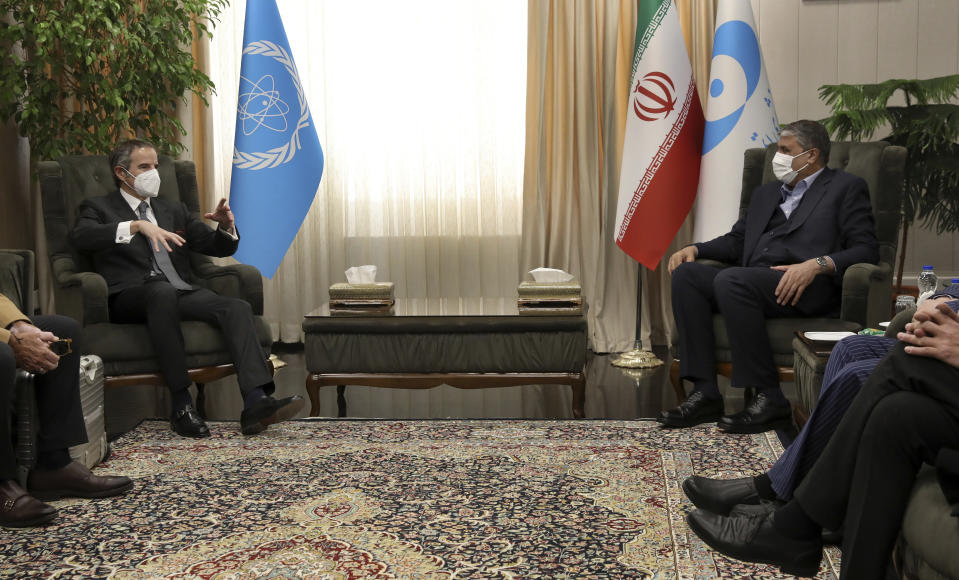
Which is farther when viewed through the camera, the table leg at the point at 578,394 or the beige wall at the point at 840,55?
the beige wall at the point at 840,55

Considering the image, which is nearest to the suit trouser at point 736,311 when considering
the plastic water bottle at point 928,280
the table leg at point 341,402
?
the plastic water bottle at point 928,280

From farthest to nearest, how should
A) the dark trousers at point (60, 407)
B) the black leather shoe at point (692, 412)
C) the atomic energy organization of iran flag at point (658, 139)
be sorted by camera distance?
the atomic energy organization of iran flag at point (658, 139), the black leather shoe at point (692, 412), the dark trousers at point (60, 407)

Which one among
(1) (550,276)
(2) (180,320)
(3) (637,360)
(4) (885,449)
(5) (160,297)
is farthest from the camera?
(3) (637,360)

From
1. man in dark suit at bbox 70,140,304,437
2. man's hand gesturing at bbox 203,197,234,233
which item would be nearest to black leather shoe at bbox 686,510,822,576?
man in dark suit at bbox 70,140,304,437

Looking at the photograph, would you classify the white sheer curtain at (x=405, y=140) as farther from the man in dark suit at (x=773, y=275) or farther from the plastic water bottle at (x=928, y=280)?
the plastic water bottle at (x=928, y=280)

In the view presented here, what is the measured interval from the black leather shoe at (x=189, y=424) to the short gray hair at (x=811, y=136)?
2.42m

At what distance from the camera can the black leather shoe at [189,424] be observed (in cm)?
314

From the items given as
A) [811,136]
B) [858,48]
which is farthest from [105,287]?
[858,48]

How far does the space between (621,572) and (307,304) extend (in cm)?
351

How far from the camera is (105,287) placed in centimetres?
324

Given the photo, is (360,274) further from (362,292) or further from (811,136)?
(811,136)

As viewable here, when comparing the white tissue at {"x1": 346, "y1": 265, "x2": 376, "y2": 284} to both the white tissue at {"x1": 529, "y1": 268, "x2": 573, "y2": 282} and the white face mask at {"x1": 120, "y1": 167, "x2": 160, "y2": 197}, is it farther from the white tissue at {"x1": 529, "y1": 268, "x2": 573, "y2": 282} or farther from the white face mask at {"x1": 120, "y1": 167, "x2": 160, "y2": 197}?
the white face mask at {"x1": 120, "y1": 167, "x2": 160, "y2": 197}

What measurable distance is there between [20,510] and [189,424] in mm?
912

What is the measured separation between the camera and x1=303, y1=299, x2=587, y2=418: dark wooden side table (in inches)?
134
